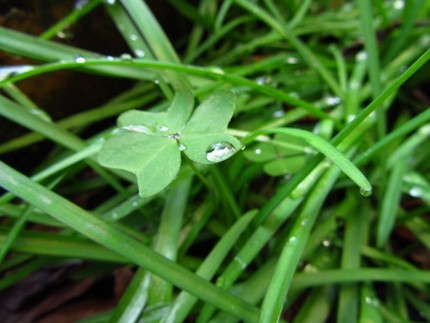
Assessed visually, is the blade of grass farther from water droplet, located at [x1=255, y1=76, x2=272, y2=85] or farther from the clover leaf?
water droplet, located at [x1=255, y1=76, x2=272, y2=85]

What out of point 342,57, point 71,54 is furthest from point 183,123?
point 342,57

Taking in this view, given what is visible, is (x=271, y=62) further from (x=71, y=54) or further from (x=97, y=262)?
(x=97, y=262)

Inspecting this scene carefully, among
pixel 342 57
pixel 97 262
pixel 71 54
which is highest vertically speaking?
A: pixel 71 54

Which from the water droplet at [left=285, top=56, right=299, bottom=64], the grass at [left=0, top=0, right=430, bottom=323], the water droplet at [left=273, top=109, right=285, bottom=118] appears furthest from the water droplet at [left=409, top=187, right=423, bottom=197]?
the water droplet at [left=285, top=56, right=299, bottom=64]

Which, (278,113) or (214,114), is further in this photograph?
(278,113)

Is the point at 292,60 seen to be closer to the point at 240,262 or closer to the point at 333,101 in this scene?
the point at 333,101

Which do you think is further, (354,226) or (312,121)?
(312,121)

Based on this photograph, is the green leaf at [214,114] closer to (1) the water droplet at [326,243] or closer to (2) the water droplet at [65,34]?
(1) the water droplet at [326,243]

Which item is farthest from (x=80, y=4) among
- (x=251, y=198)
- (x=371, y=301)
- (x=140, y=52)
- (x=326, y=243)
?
(x=371, y=301)
